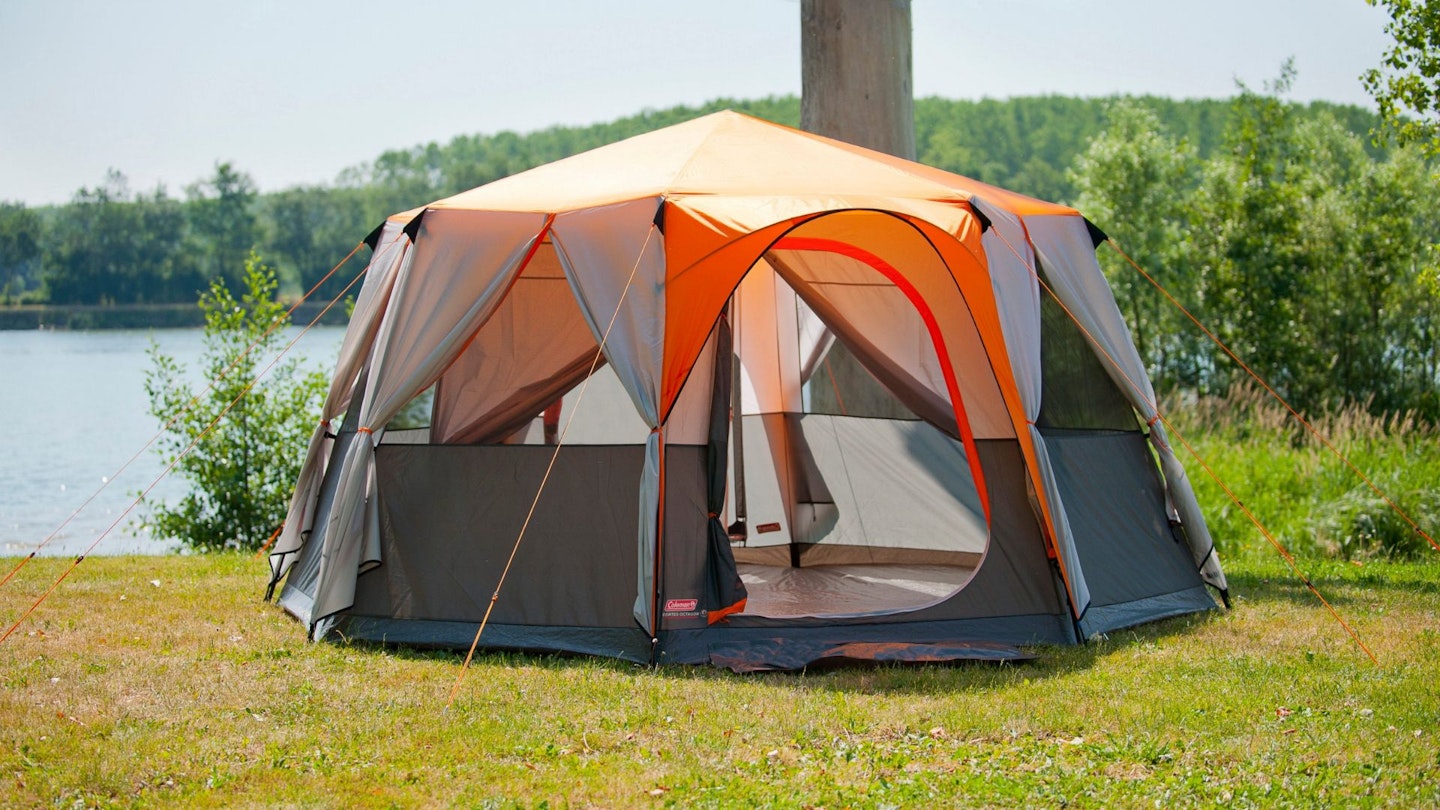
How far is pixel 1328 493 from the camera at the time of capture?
822 cm

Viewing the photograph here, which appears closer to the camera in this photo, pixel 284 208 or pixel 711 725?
pixel 711 725

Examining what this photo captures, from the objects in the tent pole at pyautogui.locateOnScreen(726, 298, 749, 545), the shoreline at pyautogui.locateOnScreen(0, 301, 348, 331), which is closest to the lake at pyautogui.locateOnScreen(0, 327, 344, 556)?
the shoreline at pyautogui.locateOnScreen(0, 301, 348, 331)

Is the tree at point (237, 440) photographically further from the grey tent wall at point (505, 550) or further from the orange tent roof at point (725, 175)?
the grey tent wall at point (505, 550)

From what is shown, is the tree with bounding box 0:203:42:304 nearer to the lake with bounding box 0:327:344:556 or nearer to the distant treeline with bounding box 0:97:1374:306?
the distant treeline with bounding box 0:97:1374:306

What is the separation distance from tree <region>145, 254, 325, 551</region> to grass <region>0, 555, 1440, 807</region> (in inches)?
152

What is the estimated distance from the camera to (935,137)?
29562mm

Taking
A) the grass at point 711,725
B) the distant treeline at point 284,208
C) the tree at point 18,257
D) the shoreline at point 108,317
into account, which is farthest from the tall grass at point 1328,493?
the tree at point 18,257

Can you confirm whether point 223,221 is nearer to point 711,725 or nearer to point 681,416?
point 681,416

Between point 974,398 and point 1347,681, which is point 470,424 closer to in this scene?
point 974,398

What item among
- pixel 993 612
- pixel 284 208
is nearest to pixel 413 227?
pixel 993 612

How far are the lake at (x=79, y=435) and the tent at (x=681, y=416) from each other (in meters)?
1.30

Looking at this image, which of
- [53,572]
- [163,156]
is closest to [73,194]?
[163,156]

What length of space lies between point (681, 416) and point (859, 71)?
340 cm

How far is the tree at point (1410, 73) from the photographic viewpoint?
22.6 feet
